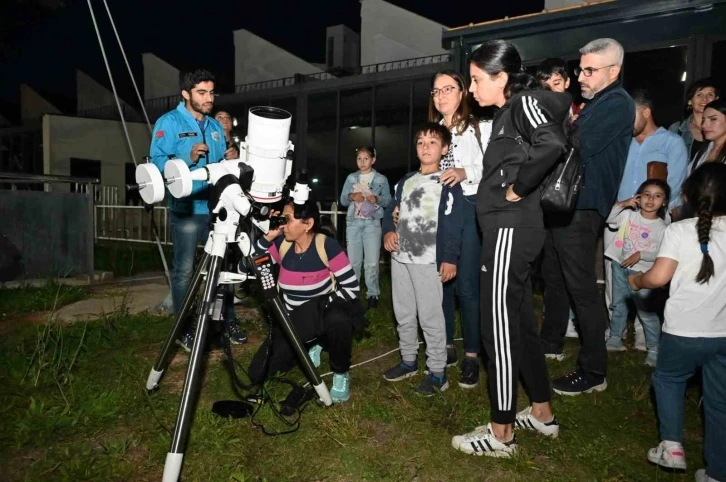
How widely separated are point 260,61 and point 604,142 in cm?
1573

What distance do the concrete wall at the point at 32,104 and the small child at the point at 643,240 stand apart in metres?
24.8

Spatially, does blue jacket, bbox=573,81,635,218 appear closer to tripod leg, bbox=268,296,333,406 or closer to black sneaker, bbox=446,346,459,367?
black sneaker, bbox=446,346,459,367

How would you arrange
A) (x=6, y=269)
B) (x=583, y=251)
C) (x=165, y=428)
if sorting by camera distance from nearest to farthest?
1. (x=165, y=428)
2. (x=583, y=251)
3. (x=6, y=269)

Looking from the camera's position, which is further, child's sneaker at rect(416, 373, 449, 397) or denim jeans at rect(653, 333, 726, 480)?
child's sneaker at rect(416, 373, 449, 397)

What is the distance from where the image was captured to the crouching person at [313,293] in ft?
10.8

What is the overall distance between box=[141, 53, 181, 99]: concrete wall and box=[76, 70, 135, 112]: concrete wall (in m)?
2.09

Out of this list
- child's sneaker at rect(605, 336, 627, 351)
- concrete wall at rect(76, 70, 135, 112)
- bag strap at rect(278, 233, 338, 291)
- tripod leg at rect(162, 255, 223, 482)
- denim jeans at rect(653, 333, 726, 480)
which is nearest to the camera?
tripod leg at rect(162, 255, 223, 482)

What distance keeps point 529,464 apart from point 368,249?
3363 millimetres

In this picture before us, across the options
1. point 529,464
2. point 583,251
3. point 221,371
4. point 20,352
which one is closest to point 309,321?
point 221,371

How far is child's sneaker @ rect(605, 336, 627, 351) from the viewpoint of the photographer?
14.2ft

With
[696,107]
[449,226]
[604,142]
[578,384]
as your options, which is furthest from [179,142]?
[696,107]

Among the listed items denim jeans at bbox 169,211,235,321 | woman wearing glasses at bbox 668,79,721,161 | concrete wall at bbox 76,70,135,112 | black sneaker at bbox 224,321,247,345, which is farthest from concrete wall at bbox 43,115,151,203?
woman wearing glasses at bbox 668,79,721,161

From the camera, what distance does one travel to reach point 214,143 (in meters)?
4.26

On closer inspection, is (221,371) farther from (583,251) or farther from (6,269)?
(6,269)
